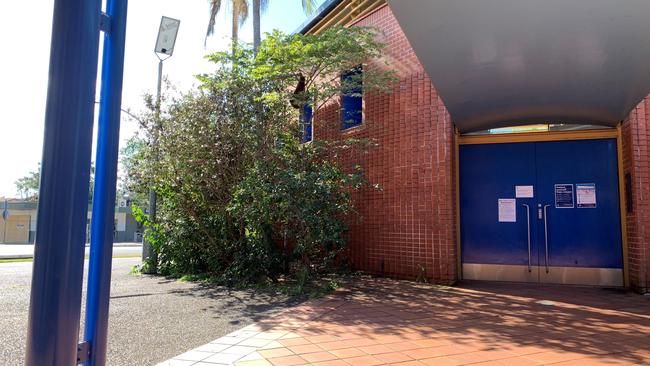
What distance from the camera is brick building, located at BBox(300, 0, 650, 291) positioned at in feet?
23.5

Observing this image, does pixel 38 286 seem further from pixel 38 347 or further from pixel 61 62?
pixel 61 62

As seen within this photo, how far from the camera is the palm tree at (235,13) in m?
16.2

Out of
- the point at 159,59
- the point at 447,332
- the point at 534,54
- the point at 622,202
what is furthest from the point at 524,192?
the point at 159,59

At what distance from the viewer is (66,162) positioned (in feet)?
5.19

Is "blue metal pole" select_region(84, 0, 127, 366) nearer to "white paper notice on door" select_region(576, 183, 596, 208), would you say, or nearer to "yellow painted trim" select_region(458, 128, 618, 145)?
"yellow painted trim" select_region(458, 128, 618, 145)

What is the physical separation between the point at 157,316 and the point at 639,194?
24.3ft

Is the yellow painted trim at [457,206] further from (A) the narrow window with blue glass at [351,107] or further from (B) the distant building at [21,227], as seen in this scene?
(B) the distant building at [21,227]

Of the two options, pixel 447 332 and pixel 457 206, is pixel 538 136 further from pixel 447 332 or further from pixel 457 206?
pixel 447 332

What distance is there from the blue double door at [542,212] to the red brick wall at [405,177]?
631 mm

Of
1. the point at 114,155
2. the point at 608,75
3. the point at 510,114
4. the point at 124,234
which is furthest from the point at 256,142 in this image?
the point at 124,234

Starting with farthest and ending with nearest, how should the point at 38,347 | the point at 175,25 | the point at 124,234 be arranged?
1. the point at 124,234
2. the point at 175,25
3. the point at 38,347

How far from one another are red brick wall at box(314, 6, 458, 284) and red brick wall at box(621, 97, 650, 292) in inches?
109

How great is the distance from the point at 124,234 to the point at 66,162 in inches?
1880

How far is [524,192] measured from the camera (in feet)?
27.0
